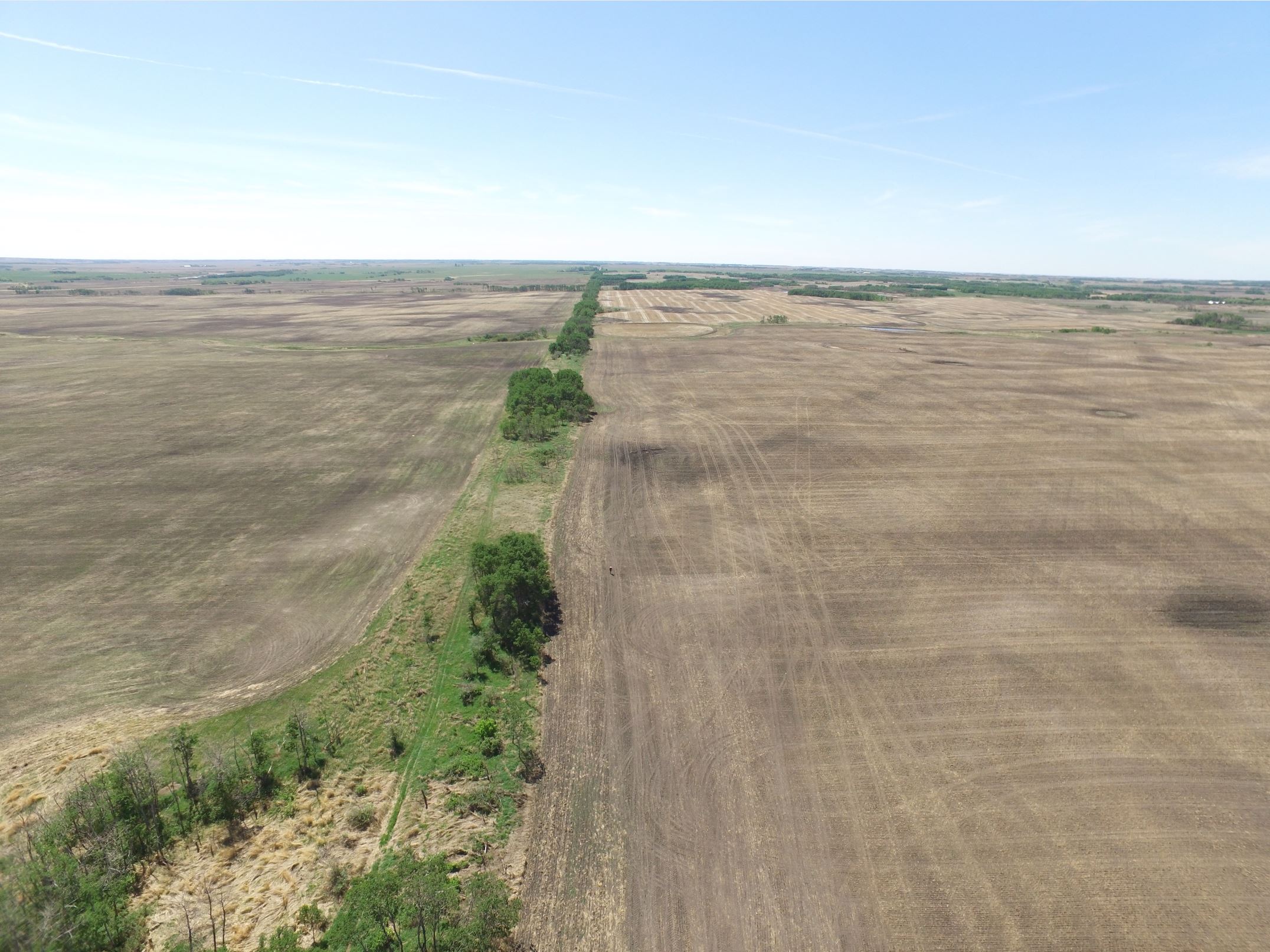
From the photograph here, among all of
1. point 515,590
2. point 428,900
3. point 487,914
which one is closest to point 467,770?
point 487,914

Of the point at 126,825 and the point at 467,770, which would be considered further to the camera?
the point at 467,770

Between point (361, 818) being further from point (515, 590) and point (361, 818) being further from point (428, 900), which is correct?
point (515, 590)

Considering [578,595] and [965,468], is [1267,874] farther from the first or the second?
[965,468]

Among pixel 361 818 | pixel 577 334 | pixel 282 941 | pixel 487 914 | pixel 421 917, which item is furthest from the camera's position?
pixel 577 334

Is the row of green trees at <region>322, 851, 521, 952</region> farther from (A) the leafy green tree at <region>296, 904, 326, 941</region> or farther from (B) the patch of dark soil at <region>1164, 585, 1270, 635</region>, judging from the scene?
(B) the patch of dark soil at <region>1164, 585, 1270, 635</region>

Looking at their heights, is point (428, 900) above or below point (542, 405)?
below

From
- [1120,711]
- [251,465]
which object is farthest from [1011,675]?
[251,465]

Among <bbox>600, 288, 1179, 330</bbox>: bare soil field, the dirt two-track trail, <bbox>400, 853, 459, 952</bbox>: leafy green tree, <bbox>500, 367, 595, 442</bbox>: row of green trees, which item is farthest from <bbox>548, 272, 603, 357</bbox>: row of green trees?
<bbox>400, 853, 459, 952</bbox>: leafy green tree

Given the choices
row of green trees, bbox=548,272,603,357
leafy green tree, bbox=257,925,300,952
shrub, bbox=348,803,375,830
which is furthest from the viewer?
row of green trees, bbox=548,272,603,357
